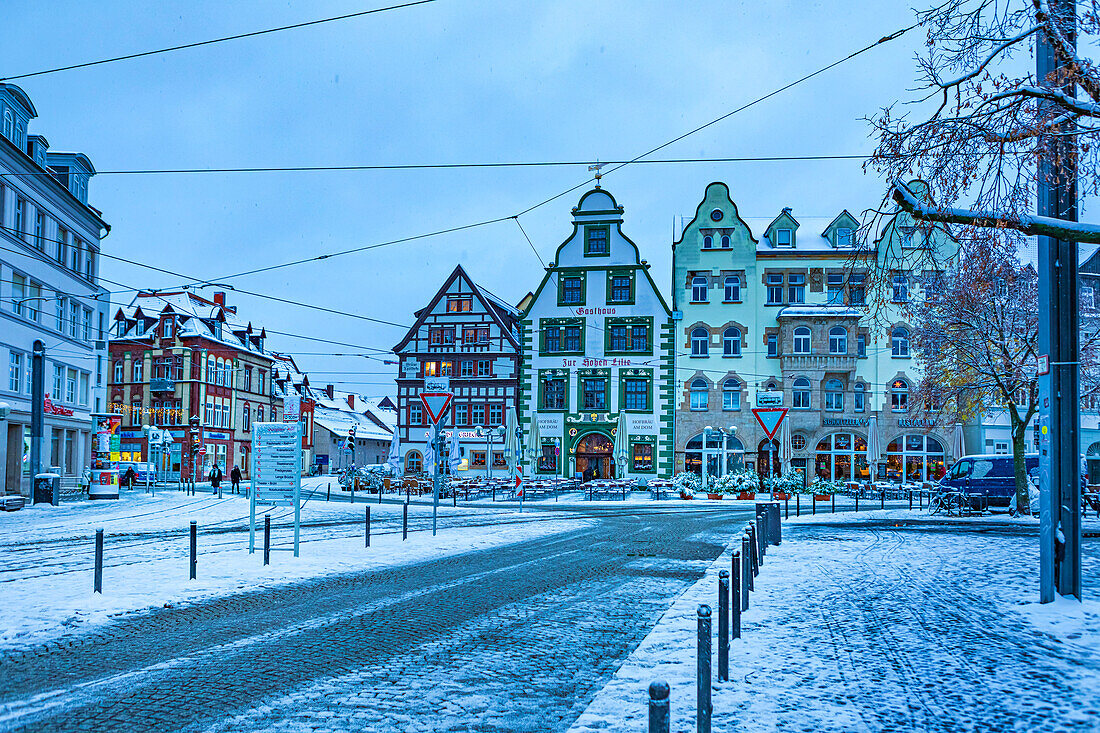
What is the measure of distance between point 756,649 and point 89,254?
4261 centimetres

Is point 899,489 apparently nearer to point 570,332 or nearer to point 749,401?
point 749,401

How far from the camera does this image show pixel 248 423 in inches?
3054

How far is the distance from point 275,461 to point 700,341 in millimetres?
36302

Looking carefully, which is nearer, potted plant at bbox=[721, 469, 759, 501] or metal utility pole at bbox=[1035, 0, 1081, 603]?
metal utility pole at bbox=[1035, 0, 1081, 603]

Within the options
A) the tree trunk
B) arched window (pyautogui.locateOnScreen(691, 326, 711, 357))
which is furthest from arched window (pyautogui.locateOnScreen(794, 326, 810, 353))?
the tree trunk

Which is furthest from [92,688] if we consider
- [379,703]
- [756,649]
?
[756,649]

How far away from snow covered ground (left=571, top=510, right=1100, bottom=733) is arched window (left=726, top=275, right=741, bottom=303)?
36098 mm

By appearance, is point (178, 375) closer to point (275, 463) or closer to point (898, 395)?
point (898, 395)

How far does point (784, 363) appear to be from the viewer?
158 ft

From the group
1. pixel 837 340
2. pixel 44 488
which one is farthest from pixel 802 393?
pixel 44 488

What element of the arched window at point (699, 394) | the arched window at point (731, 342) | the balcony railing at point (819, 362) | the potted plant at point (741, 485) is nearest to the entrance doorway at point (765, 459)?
the arched window at point (699, 394)

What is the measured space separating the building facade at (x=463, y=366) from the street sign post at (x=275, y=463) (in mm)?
37479

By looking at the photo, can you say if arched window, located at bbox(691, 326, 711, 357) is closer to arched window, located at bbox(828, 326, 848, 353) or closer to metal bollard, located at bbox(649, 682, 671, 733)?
arched window, located at bbox(828, 326, 848, 353)

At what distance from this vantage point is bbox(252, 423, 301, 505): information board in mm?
15695
